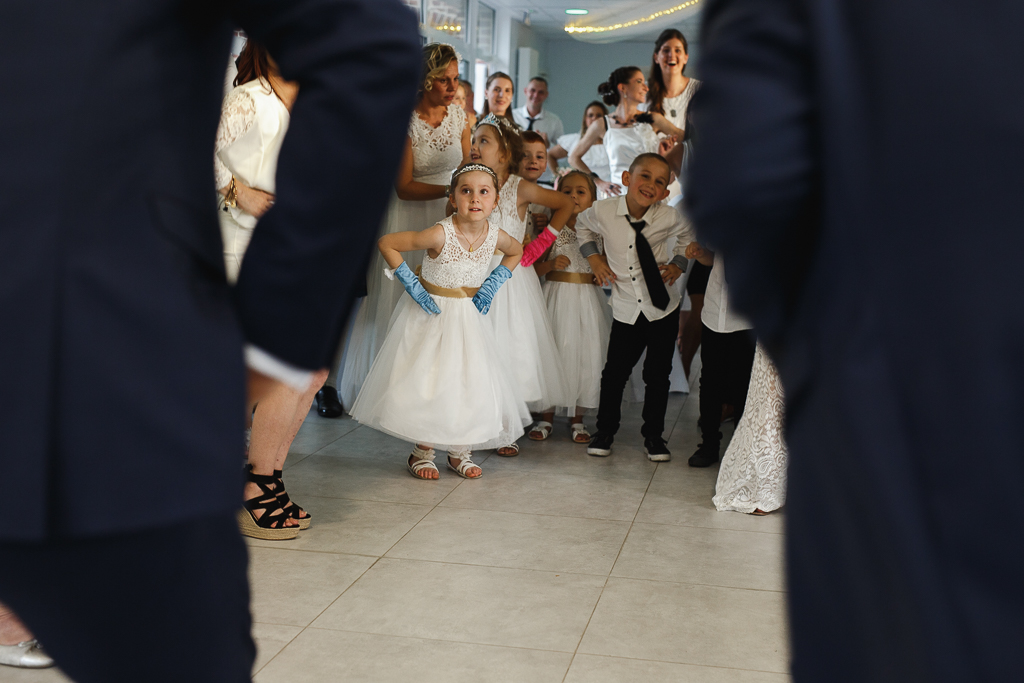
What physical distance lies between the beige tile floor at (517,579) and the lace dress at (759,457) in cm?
7

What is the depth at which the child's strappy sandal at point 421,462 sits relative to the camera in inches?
143

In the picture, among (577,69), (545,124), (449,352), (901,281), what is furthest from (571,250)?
(577,69)

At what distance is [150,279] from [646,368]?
340cm

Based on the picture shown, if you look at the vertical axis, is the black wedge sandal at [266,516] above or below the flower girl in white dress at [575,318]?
below

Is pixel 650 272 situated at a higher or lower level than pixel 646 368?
higher

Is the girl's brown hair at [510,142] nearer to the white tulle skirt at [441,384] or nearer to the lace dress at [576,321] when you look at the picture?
the lace dress at [576,321]

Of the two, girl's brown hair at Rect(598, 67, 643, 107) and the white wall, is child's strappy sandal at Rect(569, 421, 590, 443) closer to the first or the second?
girl's brown hair at Rect(598, 67, 643, 107)

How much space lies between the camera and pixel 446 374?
143 inches

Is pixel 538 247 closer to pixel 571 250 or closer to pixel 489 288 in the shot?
pixel 571 250

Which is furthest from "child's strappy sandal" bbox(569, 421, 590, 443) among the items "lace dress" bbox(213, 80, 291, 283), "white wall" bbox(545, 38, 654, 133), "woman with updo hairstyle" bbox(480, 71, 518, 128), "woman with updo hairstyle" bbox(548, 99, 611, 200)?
"white wall" bbox(545, 38, 654, 133)

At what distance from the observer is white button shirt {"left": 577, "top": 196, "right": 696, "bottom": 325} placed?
13.3ft

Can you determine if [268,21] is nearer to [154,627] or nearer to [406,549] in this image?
[154,627]

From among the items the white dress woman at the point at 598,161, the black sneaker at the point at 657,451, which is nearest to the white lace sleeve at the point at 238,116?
the black sneaker at the point at 657,451

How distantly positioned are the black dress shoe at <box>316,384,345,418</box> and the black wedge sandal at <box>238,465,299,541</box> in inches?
60.8
